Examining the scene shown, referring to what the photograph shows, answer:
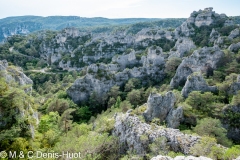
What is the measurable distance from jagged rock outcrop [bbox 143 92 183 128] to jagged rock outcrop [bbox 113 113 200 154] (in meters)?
6.45

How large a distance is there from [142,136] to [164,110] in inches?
464

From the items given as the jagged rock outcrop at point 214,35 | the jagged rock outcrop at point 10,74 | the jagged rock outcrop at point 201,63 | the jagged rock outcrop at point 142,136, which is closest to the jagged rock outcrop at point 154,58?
the jagged rock outcrop at point 201,63

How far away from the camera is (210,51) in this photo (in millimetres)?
49312

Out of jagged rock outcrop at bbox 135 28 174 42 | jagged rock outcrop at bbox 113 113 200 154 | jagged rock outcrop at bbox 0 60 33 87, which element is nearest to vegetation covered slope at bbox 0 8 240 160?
jagged rock outcrop at bbox 113 113 200 154

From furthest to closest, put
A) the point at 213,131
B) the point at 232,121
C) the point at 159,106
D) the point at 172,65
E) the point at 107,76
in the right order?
the point at 172,65 < the point at 107,76 < the point at 159,106 < the point at 232,121 < the point at 213,131

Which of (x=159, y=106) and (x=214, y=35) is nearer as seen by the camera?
(x=159, y=106)

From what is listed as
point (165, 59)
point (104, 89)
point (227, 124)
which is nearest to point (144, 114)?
point (227, 124)

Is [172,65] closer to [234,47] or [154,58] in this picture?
[154,58]

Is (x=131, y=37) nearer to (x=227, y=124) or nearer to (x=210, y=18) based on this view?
(x=210, y=18)

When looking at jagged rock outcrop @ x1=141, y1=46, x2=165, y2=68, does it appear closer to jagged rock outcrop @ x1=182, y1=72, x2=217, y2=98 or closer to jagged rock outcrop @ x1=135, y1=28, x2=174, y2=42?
jagged rock outcrop @ x1=182, y1=72, x2=217, y2=98

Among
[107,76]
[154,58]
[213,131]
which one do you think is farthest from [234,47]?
[213,131]

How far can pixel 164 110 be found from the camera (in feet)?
95.5

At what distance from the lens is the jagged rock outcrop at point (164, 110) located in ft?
90.1

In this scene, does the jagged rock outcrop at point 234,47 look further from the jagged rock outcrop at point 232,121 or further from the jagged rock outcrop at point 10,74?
the jagged rock outcrop at point 10,74
